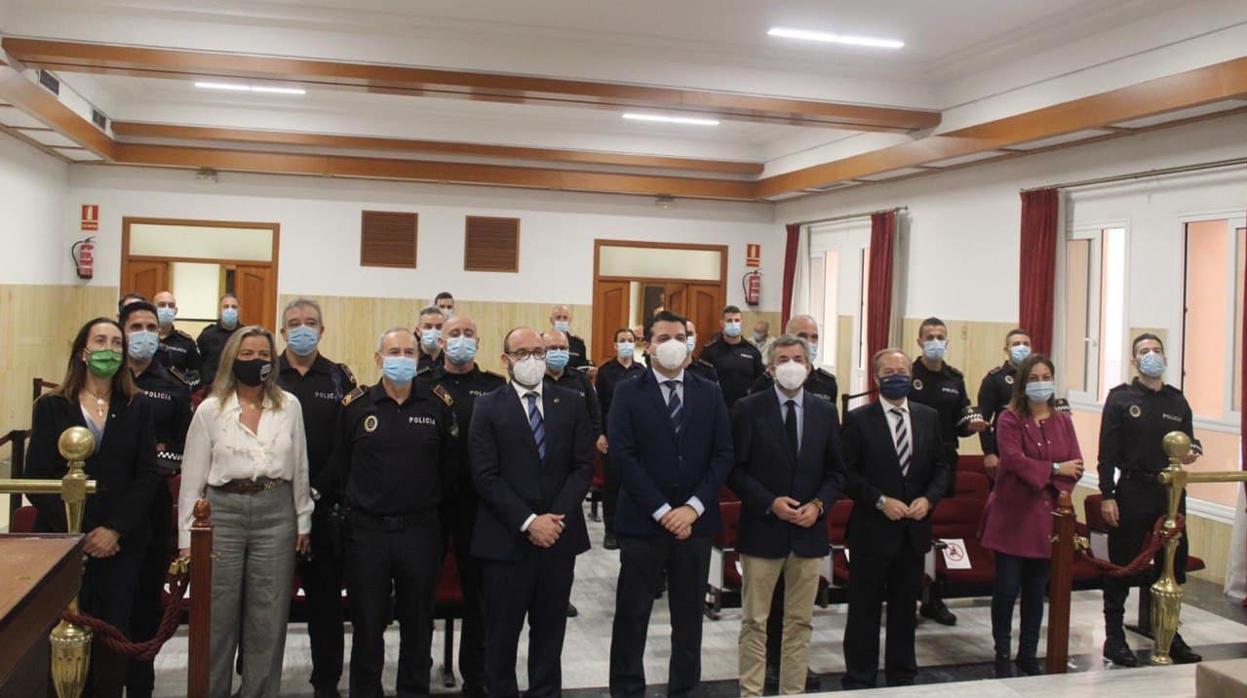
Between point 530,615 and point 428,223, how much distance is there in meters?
9.38

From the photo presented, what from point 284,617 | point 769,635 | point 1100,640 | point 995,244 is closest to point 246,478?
point 284,617

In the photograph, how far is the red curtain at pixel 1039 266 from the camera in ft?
26.8

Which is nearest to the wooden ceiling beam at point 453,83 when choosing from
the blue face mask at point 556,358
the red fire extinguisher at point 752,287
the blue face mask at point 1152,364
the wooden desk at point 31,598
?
the blue face mask at point 556,358

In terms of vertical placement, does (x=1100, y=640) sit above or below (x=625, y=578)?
below

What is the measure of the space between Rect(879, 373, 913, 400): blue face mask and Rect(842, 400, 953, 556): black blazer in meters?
0.07

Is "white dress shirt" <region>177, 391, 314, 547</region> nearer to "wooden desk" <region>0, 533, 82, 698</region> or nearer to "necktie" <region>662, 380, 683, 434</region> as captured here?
"necktie" <region>662, 380, 683, 434</region>

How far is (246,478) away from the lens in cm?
354

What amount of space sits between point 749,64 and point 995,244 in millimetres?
2929

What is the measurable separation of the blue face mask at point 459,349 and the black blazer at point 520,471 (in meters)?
0.57

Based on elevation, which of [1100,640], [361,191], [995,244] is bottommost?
[1100,640]

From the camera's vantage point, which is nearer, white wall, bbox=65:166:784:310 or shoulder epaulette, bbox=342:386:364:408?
shoulder epaulette, bbox=342:386:364:408

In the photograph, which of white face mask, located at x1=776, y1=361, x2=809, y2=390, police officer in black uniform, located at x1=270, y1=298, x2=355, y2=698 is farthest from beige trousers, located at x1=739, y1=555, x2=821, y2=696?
police officer in black uniform, located at x1=270, y1=298, x2=355, y2=698

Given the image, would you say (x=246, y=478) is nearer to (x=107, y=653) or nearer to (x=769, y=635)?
(x=107, y=653)

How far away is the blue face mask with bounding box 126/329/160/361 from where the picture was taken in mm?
4305
